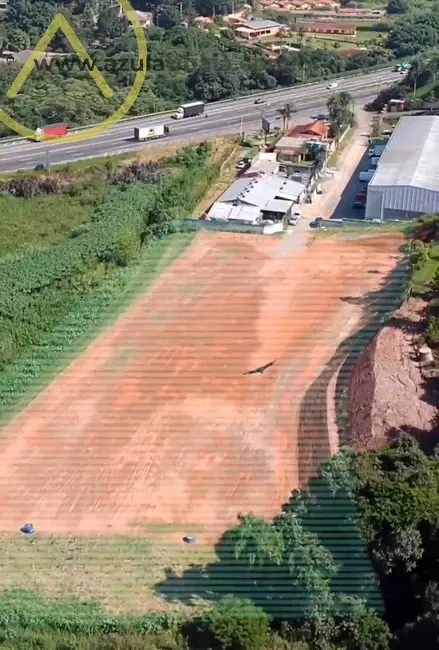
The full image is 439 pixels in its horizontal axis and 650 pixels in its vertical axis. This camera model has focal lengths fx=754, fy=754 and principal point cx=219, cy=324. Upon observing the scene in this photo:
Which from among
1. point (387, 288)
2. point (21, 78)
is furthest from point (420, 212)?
point (21, 78)

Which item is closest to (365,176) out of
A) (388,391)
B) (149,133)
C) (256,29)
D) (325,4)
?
(149,133)

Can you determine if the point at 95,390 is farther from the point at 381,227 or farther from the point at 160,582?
the point at 381,227

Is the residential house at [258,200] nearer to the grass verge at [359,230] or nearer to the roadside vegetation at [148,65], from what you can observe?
the grass verge at [359,230]

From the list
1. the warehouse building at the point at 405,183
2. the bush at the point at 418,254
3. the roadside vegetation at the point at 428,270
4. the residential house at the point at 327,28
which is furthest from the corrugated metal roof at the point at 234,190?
the residential house at the point at 327,28

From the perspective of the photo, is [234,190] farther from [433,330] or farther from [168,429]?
[168,429]

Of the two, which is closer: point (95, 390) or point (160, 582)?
point (160, 582)

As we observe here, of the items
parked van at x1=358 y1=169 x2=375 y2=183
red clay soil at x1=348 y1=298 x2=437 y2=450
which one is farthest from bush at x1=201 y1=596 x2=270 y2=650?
parked van at x1=358 y1=169 x2=375 y2=183

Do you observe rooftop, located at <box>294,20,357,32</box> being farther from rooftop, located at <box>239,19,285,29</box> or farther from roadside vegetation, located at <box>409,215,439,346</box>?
roadside vegetation, located at <box>409,215,439,346</box>
